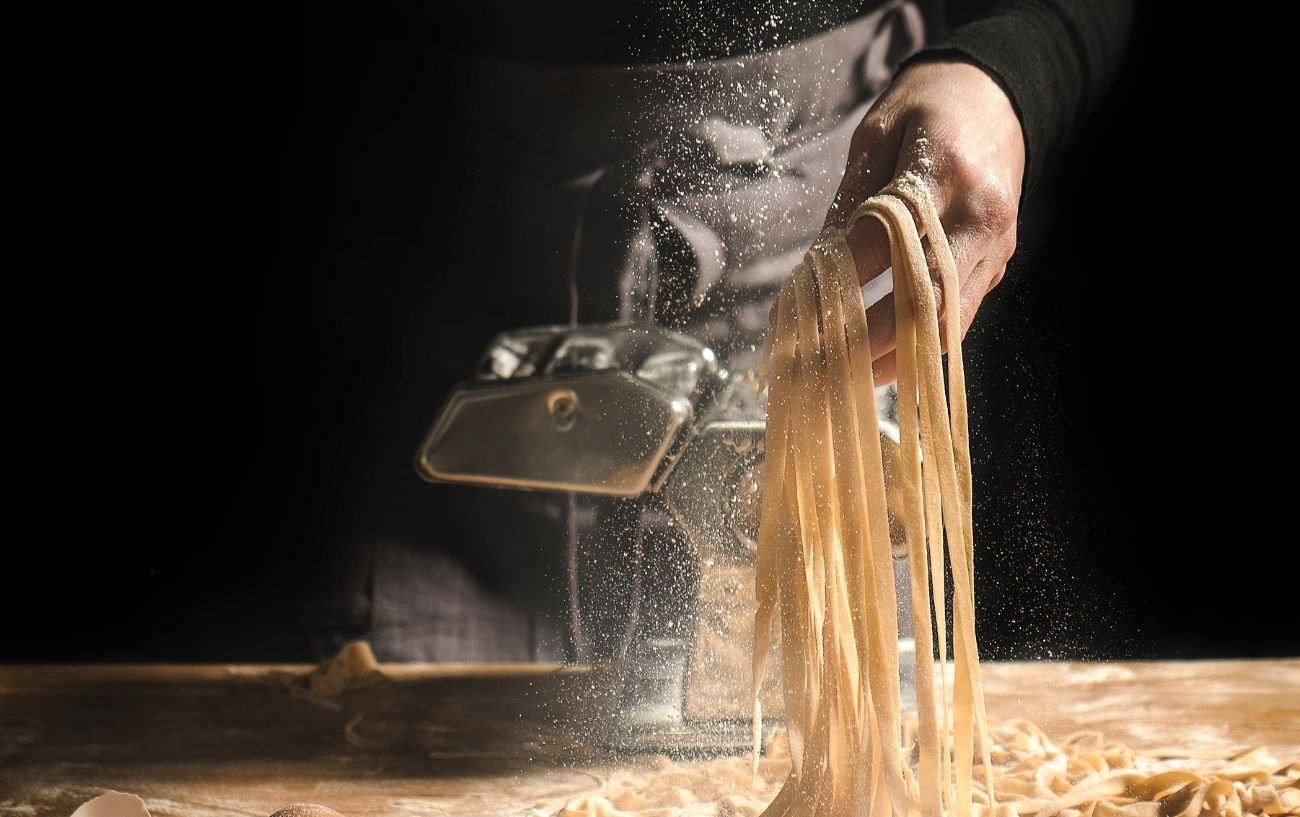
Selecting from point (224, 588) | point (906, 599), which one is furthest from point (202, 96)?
point (906, 599)

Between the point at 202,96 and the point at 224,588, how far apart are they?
2.56ft

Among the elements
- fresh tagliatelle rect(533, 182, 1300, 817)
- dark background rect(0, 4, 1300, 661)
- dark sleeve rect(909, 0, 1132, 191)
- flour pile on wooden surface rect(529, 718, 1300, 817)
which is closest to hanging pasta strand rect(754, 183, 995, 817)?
fresh tagliatelle rect(533, 182, 1300, 817)

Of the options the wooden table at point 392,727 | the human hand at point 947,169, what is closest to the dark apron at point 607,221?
the wooden table at point 392,727

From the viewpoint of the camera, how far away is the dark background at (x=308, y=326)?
4.84 feet

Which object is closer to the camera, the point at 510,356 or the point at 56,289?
the point at 510,356

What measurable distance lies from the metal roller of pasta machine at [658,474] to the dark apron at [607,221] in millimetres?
69

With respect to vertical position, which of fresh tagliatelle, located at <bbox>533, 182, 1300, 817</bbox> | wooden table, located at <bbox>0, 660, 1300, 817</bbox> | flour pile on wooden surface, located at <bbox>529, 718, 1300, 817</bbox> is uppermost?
fresh tagliatelle, located at <bbox>533, 182, 1300, 817</bbox>

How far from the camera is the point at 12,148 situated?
1.54 m

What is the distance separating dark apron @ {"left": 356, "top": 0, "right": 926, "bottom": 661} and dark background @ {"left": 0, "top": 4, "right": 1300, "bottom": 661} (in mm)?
52

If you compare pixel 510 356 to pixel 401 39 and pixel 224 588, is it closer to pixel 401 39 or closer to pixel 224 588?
pixel 401 39

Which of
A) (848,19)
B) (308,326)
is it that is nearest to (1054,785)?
(848,19)

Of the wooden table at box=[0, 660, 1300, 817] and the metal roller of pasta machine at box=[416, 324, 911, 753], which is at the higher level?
the metal roller of pasta machine at box=[416, 324, 911, 753]

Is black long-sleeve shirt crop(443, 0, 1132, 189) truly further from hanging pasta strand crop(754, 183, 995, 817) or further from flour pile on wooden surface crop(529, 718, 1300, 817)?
flour pile on wooden surface crop(529, 718, 1300, 817)

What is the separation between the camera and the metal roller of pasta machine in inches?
35.8
